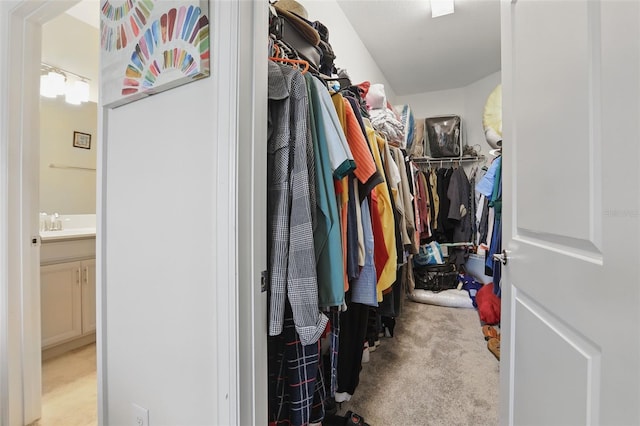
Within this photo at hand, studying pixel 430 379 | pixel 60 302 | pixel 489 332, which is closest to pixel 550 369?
pixel 430 379

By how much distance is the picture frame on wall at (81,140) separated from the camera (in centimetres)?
246

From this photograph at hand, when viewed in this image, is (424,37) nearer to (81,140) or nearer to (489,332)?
(489,332)

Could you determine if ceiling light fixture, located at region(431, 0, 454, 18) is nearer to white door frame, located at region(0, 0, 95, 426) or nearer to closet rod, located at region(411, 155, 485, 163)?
closet rod, located at region(411, 155, 485, 163)

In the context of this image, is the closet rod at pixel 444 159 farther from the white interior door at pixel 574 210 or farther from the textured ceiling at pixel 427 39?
the white interior door at pixel 574 210

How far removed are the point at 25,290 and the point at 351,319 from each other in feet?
5.15

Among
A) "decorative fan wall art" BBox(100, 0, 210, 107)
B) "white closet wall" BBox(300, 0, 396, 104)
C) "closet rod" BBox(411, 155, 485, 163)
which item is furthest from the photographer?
"closet rod" BBox(411, 155, 485, 163)

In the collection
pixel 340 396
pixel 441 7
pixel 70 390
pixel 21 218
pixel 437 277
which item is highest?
pixel 441 7

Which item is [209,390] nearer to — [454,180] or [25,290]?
[25,290]

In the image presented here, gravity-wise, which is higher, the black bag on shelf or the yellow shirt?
the yellow shirt

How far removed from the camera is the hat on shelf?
114cm

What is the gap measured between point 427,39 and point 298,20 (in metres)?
2.10

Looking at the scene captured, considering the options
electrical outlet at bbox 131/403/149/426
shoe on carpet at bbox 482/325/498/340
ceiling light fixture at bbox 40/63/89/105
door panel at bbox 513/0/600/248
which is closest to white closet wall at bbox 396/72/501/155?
shoe on carpet at bbox 482/325/498/340

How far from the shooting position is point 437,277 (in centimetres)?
314

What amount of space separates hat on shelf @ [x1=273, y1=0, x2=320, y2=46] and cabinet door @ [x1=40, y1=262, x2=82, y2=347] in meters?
2.14
